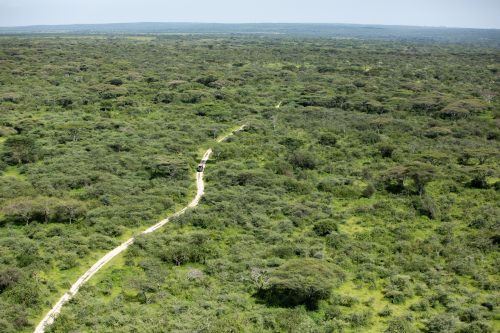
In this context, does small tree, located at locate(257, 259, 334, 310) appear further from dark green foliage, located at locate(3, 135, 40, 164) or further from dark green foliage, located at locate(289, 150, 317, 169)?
dark green foliage, located at locate(3, 135, 40, 164)

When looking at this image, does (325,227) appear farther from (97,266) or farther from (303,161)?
(97,266)

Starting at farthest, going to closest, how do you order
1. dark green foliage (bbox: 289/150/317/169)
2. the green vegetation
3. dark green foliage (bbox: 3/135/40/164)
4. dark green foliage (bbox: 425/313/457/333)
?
1. dark green foliage (bbox: 289/150/317/169)
2. dark green foliage (bbox: 3/135/40/164)
3. the green vegetation
4. dark green foliage (bbox: 425/313/457/333)

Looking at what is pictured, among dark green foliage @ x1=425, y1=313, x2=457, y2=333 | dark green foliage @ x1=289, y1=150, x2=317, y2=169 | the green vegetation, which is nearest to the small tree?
the green vegetation

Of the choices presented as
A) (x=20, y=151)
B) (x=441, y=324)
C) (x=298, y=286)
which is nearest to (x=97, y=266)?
(x=298, y=286)

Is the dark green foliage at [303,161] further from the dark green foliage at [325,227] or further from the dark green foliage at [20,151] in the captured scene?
the dark green foliage at [20,151]

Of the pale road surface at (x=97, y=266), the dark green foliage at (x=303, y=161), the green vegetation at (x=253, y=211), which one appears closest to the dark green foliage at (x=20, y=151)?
the green vegetation at (x=253, y=211)

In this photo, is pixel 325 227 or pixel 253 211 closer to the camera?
pixel 325 227

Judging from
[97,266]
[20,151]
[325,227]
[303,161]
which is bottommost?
[97,266]

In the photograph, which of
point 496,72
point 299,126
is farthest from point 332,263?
point 496,72
